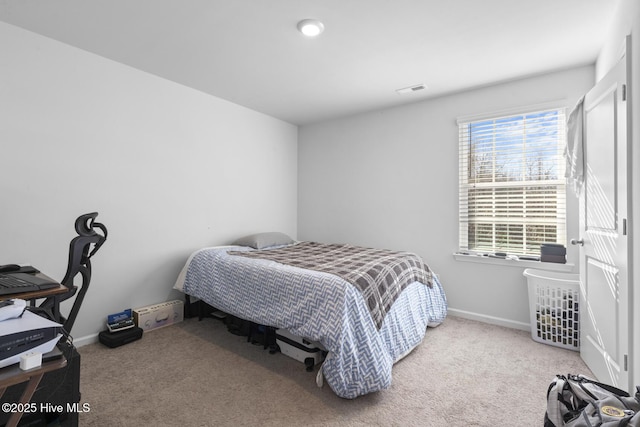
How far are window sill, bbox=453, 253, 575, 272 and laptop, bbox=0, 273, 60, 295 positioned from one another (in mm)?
3486

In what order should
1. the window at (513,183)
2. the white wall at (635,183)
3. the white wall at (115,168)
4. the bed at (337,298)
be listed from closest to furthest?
the white wall at (635,183), the bed at (337,298), the white wall at (115,168), the window at (513,183)

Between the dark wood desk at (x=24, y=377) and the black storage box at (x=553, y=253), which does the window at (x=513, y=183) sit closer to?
the black storage box at (x=553, y=253)

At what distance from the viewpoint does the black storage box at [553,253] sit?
290 cm

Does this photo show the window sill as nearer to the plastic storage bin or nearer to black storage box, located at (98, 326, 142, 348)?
the plastic storage bin

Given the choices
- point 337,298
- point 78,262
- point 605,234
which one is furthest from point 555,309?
point 78,262

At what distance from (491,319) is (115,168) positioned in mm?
4057

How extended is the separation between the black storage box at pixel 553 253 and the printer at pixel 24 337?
3.60 metres

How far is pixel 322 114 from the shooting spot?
4.33 meters

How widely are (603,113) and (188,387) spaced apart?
3.31 meters

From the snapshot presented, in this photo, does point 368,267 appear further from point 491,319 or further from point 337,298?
point 491,319

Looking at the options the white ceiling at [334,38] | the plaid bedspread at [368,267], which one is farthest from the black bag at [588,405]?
the white ceiling at [334,38]

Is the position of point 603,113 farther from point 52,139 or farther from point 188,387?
point 52,139

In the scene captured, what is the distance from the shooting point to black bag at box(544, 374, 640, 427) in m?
1.22

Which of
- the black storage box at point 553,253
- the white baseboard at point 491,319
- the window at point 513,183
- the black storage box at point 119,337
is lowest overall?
the white baseboard at point 491,319
